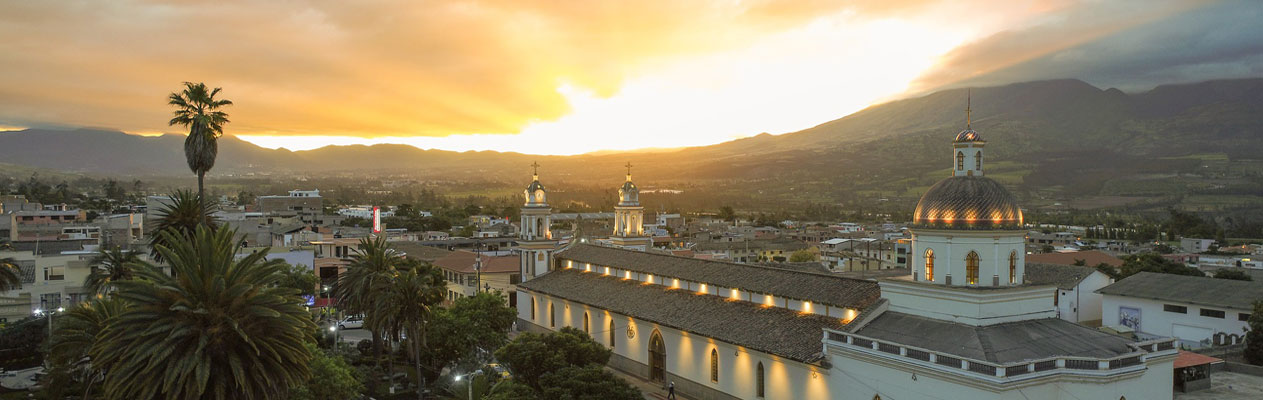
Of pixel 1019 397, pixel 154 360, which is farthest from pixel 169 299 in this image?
pixel 1019 397

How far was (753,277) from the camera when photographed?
1510 inches

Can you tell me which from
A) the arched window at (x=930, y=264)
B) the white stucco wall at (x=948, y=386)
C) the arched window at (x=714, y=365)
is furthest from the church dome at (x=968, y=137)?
the arched window at (x=714, y=365)

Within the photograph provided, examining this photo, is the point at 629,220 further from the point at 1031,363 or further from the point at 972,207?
the point at 1031,363

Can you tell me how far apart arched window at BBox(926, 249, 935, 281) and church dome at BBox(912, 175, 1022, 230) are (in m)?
1.00

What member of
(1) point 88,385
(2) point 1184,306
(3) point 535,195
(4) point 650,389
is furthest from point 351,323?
(2) point 1184,306

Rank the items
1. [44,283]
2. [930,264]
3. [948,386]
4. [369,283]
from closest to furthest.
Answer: [948,386]
[930,264]
[369,283]
[44,283]

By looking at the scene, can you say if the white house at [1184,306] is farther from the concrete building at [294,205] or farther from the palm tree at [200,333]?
the concrete building at [294,205]

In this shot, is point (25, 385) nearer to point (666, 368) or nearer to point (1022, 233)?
point (666, 368)

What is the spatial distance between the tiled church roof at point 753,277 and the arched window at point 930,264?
2343mm

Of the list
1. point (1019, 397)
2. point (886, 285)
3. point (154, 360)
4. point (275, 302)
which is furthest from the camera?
point (886, 285)

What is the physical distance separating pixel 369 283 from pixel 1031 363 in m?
28.9

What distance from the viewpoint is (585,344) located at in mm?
32125

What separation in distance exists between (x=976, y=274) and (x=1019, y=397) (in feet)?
16.0

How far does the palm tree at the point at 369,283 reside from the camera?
37.6 metres
